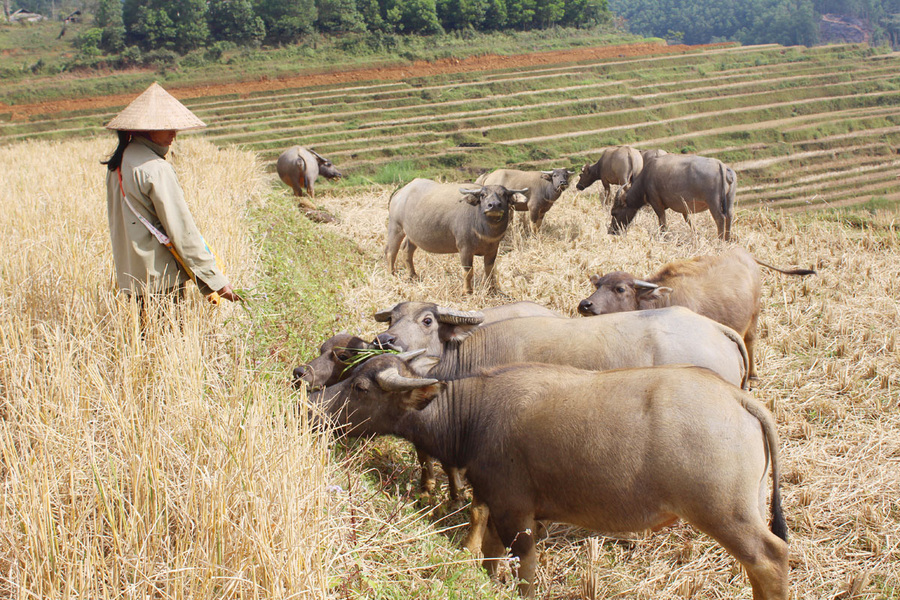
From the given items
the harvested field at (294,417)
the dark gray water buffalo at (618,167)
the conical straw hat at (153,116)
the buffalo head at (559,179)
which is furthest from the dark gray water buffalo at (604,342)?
the dark gray water buffalo at (618,167)

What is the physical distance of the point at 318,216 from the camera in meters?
11.0

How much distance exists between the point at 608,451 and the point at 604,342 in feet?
3.78

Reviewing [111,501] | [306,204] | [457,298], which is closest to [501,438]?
[111,501]

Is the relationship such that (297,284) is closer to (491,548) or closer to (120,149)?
(120,149)

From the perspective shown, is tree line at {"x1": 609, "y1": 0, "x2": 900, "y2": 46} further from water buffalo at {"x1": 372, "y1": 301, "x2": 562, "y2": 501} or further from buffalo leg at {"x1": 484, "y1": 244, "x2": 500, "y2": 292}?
water buffalo at {"x1": 372, "y1": 301, "x2": 562, "y2": 501}

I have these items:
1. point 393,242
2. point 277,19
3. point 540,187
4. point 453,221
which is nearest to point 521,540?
point 453,221

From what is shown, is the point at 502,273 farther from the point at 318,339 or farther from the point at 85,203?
the point at 85,203

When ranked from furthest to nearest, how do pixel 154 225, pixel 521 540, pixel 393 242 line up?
pixel 393 242
pixel 154 225
pixel 521 540

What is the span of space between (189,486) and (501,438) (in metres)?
1.47

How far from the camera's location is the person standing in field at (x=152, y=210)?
3.77 meters

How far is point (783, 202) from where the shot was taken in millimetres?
17125

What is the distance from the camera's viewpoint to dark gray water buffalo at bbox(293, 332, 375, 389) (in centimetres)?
407

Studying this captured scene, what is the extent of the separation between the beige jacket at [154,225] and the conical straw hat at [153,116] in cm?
12

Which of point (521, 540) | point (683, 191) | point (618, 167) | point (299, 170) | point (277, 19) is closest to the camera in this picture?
point (521, 540)
